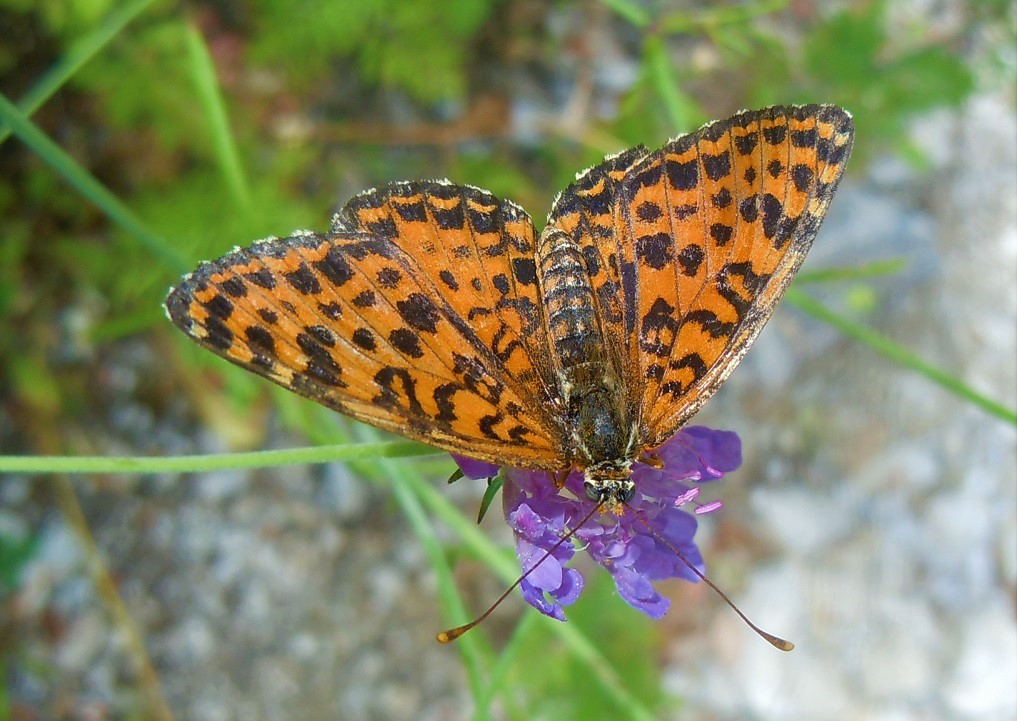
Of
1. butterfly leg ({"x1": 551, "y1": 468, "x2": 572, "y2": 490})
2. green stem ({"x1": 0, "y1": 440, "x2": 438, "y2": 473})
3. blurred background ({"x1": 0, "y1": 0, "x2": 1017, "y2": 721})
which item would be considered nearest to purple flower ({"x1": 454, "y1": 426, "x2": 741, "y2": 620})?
butterfly leg ({"x1": 551, "y1": 468, "x2": 572, "y2": 490})

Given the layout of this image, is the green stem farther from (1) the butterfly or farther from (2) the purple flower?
(2) the purple flower

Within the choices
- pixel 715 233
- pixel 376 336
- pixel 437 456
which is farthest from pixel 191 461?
pixel 437 456

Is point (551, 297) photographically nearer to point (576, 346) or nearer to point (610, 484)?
point (576, 346)

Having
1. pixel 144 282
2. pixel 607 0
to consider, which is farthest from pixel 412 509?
pixel 144 282

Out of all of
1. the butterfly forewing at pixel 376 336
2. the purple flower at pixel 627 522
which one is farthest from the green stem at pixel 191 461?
the purple flower at pixel 627 522

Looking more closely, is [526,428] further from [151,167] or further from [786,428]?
[786,428]

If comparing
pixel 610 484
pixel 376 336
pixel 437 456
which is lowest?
pixel 610 484
